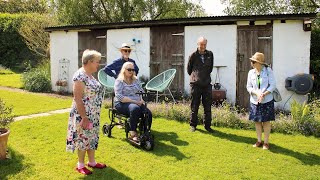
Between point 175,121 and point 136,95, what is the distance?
6.61ft

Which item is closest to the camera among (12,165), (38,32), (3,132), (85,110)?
(85,110)

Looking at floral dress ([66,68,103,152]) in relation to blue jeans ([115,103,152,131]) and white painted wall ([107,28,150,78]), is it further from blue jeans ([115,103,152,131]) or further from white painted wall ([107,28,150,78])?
white painted wall ([107,28,150,78])

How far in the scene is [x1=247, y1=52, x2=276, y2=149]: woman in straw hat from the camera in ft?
18.8

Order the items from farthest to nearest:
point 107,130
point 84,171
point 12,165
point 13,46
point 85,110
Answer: point 13,46
point 107,130
point 12,165
point 84,171
point 85,110

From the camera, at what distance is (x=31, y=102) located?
1048 cm

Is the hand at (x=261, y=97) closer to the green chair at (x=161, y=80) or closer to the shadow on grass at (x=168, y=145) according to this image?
the shadow on grass at (x=168, y=145)

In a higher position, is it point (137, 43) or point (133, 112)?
point (137, 43)

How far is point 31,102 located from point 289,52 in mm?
7525

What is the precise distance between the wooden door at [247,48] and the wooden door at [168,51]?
5.96 feet

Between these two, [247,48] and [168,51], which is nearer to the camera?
[247,48]

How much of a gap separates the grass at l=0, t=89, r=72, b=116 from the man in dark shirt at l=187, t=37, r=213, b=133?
436 centimetres

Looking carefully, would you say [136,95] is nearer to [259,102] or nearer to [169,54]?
[259,102]

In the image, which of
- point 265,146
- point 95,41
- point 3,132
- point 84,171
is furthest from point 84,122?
point 95,41

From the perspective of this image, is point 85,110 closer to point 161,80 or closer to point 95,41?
point 161,80
